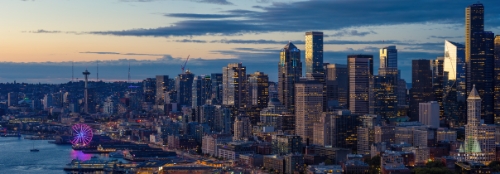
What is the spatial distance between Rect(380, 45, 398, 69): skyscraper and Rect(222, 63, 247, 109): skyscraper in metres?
11.2

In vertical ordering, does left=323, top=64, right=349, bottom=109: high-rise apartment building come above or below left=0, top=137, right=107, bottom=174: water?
above

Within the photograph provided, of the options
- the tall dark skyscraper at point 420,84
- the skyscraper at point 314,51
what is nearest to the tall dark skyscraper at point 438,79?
the tall dark skyscraper at point 420,84

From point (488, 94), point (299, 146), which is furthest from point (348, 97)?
point (299, 146)

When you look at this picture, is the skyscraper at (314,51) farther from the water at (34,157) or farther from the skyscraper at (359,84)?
the water at (34,157)

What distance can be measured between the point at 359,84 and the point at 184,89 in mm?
32401

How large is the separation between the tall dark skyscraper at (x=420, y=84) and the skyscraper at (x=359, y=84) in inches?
195

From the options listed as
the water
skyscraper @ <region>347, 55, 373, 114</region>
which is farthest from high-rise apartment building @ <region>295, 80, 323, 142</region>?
the water

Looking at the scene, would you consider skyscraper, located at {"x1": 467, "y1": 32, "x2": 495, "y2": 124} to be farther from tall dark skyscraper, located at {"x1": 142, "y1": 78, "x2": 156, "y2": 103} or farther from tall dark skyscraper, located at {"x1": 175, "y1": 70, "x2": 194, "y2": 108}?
tall dark skyscraper, located at {"x1": 142, "y1": 78, "x2": 156, "y2": 103}

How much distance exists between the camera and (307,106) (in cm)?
5247

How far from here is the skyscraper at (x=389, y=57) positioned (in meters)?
64.7

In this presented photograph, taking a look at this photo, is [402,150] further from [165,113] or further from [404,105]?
[165,113]

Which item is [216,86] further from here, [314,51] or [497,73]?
[497,73]

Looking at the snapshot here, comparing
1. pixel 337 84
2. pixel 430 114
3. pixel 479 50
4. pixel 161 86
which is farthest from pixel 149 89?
pixel 430 114

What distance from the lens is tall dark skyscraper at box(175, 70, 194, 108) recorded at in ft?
279
